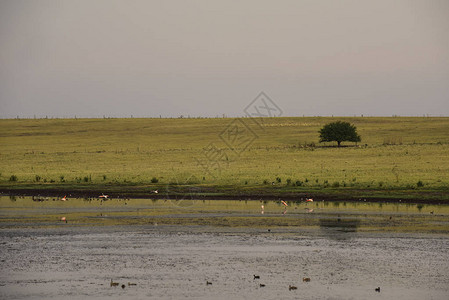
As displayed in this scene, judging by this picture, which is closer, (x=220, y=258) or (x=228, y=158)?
(x=220, y=258)

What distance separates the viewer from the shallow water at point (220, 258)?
59.5ft

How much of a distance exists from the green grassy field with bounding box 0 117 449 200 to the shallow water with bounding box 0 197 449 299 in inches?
499

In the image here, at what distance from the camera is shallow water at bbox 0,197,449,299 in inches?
714

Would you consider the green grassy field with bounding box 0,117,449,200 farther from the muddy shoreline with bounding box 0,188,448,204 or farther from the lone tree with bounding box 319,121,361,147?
the lone tree with bounding box 319,121,361,147

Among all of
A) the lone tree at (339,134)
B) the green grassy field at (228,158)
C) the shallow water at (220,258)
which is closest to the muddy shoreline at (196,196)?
the green grassy field at (228,158)

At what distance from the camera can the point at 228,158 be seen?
233 feet

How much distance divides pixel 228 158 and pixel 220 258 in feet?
160

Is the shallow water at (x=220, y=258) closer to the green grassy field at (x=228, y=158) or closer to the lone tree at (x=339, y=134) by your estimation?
the green grassy field at (x=228, y=158)

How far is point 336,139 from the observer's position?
85.9m

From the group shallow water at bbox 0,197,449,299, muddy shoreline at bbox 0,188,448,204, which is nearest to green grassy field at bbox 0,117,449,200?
muddy shoreline at bbox 0,188,448,204

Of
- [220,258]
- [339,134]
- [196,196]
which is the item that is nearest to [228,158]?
[339,134]

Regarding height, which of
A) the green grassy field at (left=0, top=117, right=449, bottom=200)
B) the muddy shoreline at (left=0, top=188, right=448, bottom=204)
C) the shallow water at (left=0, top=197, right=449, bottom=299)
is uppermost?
the green grassy field at (left=0, top=117, right=449, bottom=200)

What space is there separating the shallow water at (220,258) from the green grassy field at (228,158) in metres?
12.7

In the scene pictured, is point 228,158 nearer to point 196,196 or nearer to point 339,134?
point 339,134
